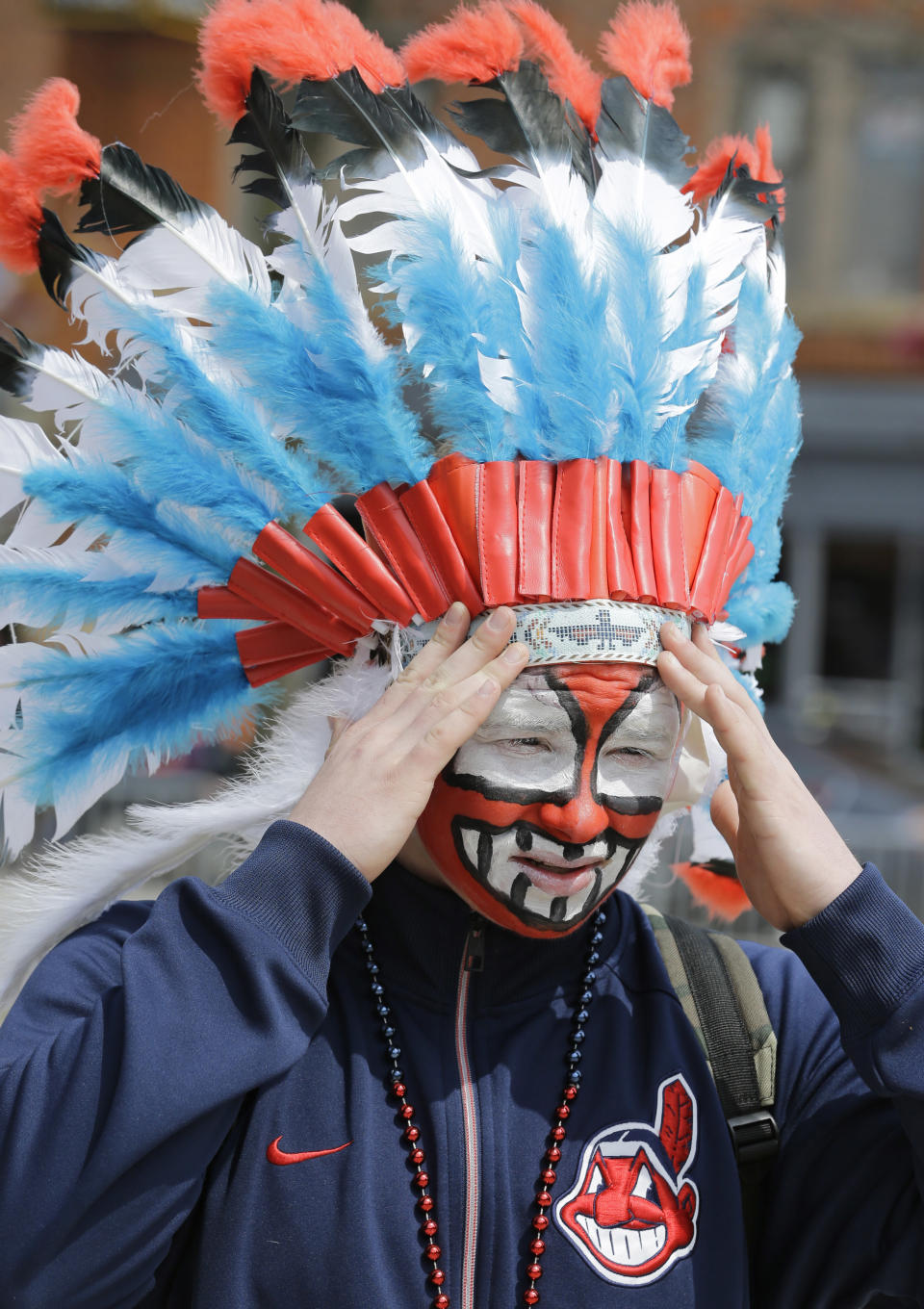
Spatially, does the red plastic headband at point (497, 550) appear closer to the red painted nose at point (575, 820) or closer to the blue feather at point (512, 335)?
the blue feather at point (512, 335)

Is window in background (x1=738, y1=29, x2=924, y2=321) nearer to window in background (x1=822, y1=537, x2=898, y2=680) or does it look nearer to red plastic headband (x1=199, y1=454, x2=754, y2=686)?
window in background (x1=822, y1=537, x2=898, y2=680)

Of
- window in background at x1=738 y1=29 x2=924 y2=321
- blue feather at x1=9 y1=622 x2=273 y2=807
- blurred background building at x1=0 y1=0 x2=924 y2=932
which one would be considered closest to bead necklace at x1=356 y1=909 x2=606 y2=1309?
blue feather at x1=9 y1=622 x2=273 y2=807

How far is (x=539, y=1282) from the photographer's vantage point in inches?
61.5

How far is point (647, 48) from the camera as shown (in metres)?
1.95

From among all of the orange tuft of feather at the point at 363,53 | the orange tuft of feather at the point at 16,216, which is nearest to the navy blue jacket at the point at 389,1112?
the orange tuft of feather at the point at 16,216

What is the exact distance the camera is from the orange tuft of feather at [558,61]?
1.91 metres

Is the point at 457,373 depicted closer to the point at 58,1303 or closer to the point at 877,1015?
the point at 877,1015

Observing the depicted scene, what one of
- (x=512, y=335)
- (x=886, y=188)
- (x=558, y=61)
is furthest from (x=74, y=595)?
(x=886, y=188)

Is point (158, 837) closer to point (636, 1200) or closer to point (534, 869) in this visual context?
point (534, 869)

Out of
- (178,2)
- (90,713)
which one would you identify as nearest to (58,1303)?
(90,713)

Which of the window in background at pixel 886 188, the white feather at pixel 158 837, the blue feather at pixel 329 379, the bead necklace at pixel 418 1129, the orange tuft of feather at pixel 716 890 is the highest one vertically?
the window in background at pixel 886 188

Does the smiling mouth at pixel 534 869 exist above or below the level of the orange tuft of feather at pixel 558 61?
below

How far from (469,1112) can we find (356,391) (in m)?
1.05

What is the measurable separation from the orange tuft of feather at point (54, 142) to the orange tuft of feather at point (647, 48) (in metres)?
0.82
